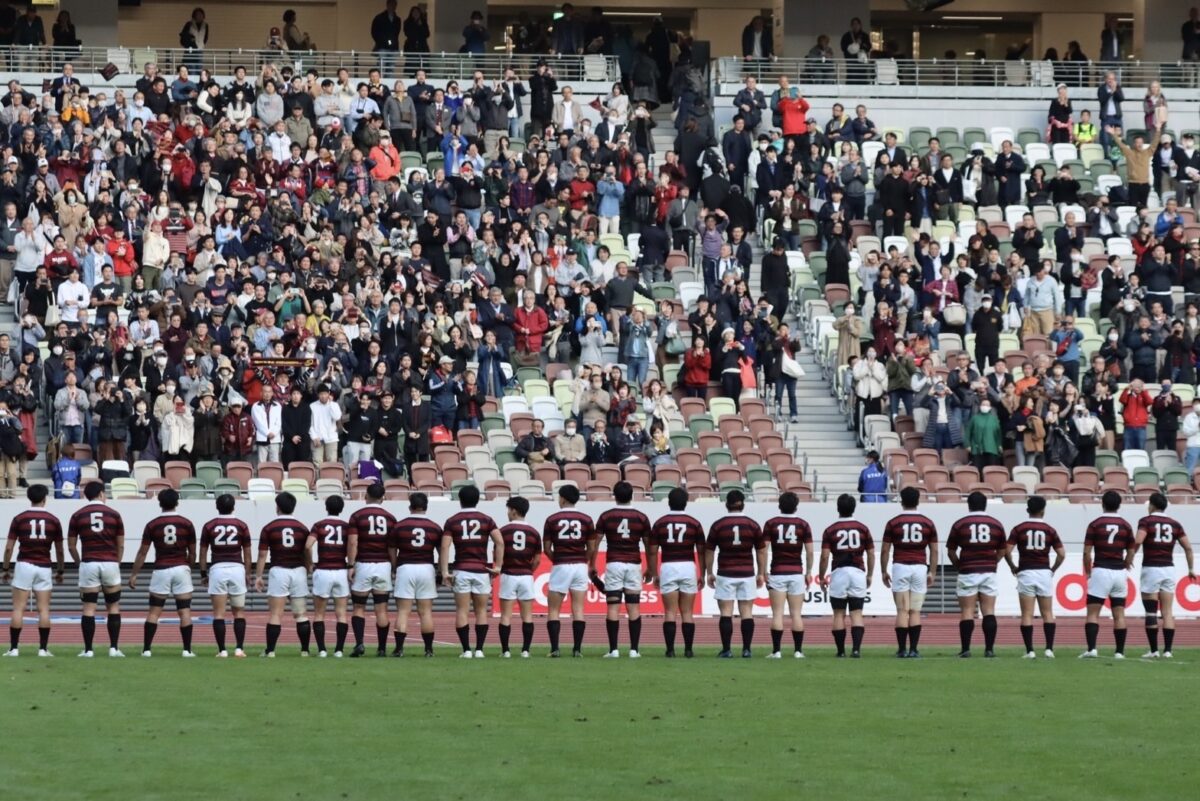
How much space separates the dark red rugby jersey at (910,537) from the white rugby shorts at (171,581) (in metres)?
7.14

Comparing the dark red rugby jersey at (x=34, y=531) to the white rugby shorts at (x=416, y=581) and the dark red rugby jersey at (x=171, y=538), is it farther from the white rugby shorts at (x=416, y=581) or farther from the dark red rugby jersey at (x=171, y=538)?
the white rugby shorts at (x=416, y=581)

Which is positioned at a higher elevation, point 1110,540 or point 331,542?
point 331,542

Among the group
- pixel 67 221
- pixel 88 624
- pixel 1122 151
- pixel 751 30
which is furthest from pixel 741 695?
pixel 751 30

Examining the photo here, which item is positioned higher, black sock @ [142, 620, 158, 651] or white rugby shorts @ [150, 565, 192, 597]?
white rugby shorts @ [150, 565, 192, 597]

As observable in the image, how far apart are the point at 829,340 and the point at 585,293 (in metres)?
4.28

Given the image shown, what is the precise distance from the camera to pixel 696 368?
102 ft

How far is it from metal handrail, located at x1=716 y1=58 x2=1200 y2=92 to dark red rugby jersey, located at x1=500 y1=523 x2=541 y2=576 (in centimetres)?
2081

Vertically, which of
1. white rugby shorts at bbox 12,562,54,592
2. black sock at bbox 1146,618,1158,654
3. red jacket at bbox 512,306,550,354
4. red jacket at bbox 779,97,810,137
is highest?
red jacket at bbox 779,97,810,137

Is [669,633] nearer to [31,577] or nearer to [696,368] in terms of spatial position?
[31,577]

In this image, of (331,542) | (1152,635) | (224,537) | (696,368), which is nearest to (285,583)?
(331,542)

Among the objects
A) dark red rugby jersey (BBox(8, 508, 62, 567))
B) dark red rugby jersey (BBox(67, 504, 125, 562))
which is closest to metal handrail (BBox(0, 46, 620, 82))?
dark red rugby jersey (BBox(67, 504, 125, 562))

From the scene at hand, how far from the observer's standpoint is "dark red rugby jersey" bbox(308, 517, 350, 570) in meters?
20.9

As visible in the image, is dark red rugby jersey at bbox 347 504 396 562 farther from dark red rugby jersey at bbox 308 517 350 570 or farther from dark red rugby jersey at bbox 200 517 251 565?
dark red rugby jersey at bbox 200 517 251 565

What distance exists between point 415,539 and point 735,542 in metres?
3.25
